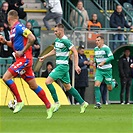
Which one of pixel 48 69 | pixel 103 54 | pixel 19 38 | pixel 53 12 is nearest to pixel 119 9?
pixel 53 12

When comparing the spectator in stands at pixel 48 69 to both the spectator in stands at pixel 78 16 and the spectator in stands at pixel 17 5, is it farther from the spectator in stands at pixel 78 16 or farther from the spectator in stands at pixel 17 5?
the spectator in stands at pixel 78 16

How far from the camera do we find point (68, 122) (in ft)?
50.9

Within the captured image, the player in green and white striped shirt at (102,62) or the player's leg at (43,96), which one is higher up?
the player's leg at (43,96)

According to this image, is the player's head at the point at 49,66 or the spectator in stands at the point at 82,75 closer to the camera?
the player's head at the point at 49,66

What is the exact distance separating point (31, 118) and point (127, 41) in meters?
12.0

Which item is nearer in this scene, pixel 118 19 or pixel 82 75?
pixel 82 75

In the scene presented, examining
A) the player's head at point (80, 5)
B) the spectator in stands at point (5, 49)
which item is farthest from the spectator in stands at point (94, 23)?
the spectator in stands at point (5, 49)

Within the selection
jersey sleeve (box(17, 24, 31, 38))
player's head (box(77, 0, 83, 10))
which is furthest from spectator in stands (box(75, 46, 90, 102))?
jersey sleeve (box(17, 24, 31, 38))

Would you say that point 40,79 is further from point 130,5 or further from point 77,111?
point 130,5

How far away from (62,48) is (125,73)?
9012 millimetres

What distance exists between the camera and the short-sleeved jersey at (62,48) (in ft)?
62.0

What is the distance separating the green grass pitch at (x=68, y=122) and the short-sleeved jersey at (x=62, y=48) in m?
1.40

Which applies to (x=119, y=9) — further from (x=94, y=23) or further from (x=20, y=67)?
(x=20, y=67)

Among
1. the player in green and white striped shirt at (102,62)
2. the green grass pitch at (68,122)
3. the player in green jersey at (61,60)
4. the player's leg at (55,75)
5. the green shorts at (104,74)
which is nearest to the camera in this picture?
the green grass pitch at (68,122)
